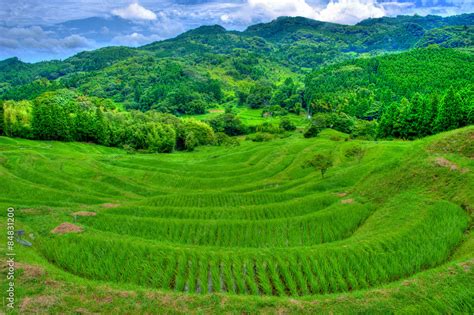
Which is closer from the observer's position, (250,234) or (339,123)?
(250,234)

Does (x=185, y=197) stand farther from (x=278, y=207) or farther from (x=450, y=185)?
(x=450, y=185)

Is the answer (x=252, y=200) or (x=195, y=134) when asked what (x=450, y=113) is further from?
(x=195, y=134)

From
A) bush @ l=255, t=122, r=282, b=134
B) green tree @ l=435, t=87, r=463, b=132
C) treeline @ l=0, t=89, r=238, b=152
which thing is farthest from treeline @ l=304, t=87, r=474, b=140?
treeline @ l=0, t=89, r=238, b=152

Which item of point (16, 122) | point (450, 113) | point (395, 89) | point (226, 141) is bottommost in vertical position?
point (226, 141)

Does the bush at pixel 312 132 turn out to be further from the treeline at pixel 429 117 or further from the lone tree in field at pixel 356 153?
the lone tree in field at pixel 356 153

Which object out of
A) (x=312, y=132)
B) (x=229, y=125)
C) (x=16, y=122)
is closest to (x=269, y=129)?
(x=229, y=125)

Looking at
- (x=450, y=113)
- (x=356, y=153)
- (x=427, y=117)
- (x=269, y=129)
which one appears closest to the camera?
(x=356, y=153)
